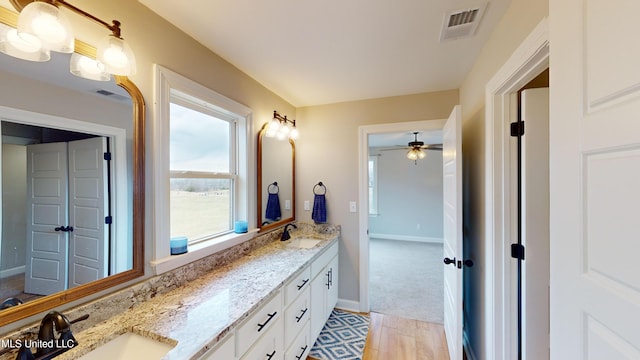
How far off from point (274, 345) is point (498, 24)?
7.58ft

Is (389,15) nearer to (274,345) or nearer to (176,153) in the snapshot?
(176,153)

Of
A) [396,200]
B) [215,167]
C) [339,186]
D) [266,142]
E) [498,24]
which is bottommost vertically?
[396,200]

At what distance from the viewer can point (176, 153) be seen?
159 cm

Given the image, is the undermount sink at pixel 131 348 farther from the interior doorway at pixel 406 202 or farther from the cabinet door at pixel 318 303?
the interior doorway at pixel 406 202

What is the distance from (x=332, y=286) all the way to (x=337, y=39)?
7.42 feet

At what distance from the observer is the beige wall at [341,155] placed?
2656mm

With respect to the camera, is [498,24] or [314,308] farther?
[314,308]

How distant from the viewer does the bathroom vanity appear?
3.20ft

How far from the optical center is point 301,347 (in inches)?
70.5

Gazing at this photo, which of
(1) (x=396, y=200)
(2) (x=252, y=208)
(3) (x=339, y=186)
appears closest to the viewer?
(2) (x=252, y=208)

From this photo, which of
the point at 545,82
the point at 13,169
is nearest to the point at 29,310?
the point at 13,169

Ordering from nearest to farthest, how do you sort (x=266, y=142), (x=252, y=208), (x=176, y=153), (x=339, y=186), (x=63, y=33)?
(x=63, y=33)
(x=176, y=153)
(x=252, y=208)
(x=266, y=142)
(x=339, y=186)

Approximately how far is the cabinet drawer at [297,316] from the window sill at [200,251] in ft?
2.14
